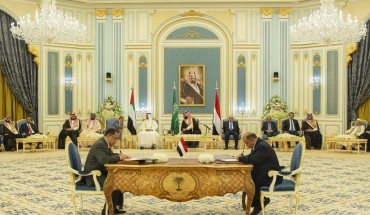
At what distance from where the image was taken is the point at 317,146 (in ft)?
52.7

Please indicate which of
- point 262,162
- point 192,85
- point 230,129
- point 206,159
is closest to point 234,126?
point 230,129

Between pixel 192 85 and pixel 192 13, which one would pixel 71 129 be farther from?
pixel 192 13

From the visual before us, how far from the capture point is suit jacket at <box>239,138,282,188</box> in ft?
19.4

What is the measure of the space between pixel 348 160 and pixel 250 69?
5699 mm

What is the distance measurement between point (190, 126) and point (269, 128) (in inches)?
102

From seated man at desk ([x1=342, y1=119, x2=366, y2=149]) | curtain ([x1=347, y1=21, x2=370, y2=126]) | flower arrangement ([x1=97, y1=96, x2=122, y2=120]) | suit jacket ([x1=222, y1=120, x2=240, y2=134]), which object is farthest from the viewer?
flower arrangement ([x1=97, y1=96, x2=122, y2=120])

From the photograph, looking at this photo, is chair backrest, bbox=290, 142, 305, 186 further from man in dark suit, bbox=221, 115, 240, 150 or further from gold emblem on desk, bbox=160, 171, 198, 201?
man in dark suit, bbox=221, 115, 240, 150

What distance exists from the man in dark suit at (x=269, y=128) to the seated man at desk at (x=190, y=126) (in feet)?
6.99

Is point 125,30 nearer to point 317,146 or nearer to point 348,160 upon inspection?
point 317,146

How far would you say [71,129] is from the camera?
15.9m

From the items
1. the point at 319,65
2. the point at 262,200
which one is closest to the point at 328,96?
the point at 319,65

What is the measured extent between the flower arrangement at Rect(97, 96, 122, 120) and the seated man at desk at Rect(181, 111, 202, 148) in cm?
A: 245

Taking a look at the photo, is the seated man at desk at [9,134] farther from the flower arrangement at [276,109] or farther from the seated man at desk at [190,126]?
the flower arrangement at [276,109]

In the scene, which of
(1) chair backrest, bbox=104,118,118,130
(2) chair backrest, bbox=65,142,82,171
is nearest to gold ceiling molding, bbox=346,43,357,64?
(1) chair backrest, bbox=104,118,118,130
